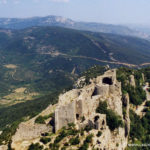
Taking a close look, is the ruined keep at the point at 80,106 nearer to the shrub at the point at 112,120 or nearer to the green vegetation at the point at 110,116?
the green vegetation at the point at 110,116

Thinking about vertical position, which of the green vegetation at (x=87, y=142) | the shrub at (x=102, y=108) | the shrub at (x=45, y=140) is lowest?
the shrub at (x=45, y=140)

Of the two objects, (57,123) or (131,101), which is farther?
(131,101)

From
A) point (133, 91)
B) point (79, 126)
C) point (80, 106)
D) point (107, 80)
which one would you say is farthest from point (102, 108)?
point (133, 91)

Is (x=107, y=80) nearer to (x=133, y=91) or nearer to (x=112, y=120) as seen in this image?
(x=133, y=91)

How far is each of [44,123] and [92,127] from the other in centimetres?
843

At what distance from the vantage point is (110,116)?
128 ft

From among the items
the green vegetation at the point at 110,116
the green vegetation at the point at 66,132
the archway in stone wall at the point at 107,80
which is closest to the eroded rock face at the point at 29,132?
the green vegetation at the point at 66,132

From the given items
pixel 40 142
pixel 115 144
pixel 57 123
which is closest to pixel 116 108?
pixel 115 144

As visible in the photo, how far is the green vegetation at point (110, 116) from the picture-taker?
38.8 metres

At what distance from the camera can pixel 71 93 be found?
44.8m

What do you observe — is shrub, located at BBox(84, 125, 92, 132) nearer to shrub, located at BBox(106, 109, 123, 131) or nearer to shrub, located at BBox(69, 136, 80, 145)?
shrub, located at BBox(69, 136, 80, 145)

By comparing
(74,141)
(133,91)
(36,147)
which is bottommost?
(36,147)

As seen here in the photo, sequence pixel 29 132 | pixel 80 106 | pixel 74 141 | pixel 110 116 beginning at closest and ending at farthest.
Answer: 1. pixel 74 141
2. pixel 29 132
3. pixel 80 106
4. pixel 110 116

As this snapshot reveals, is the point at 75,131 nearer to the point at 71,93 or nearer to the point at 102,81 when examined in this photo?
the point at 71,93
